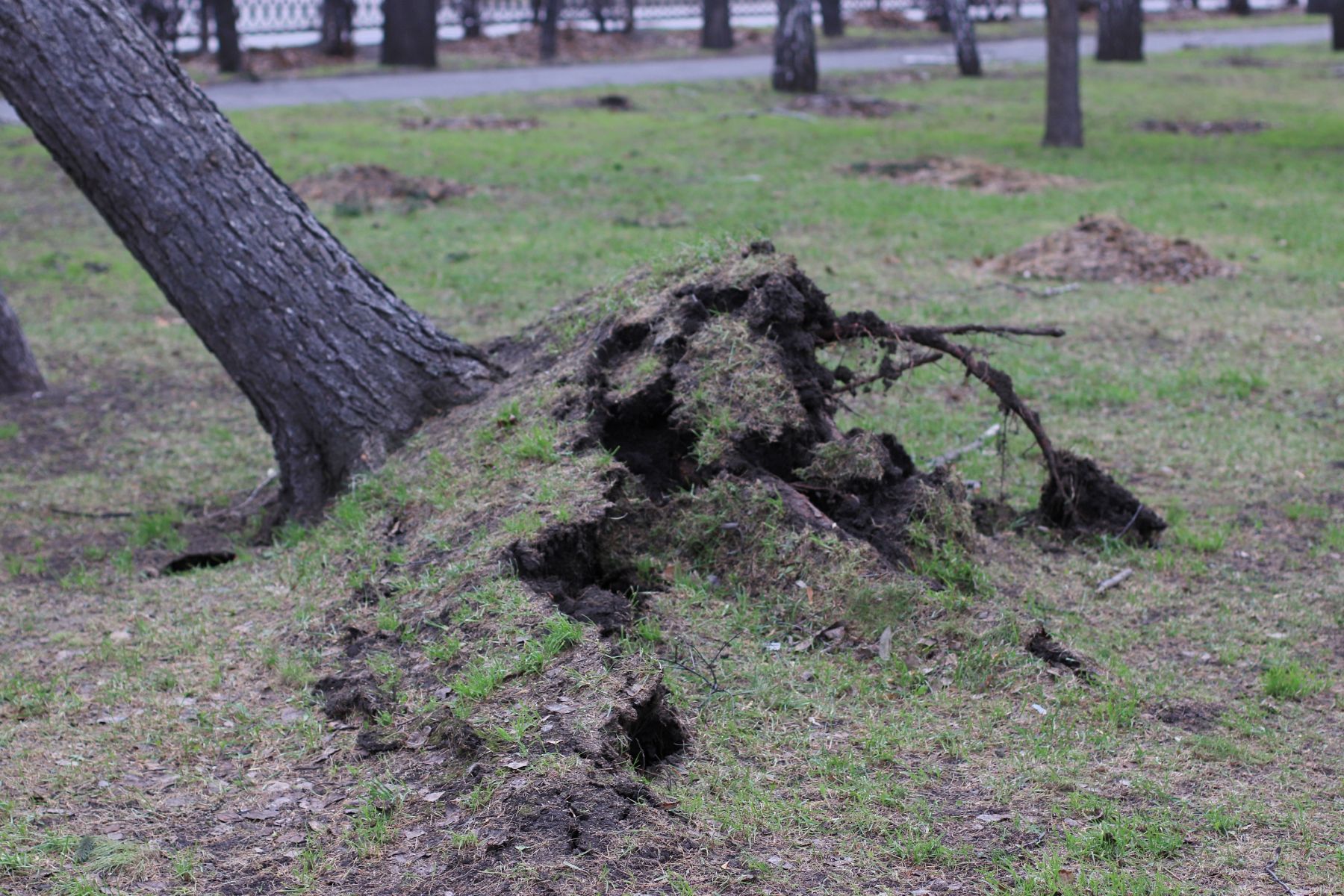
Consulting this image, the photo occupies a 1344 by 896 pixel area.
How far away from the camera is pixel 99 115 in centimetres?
562

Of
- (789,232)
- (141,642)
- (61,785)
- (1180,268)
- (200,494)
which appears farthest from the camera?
(789,232)

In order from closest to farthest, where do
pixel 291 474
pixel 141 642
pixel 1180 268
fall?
pixel 141 642, pixel 291 474, pixel 1180 268

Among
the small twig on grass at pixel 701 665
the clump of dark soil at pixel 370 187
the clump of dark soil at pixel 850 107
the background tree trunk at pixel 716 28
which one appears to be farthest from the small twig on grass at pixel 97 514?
the background tree trunk at pixel 716 28

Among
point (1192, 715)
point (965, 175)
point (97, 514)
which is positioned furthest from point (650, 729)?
point (965, 175)

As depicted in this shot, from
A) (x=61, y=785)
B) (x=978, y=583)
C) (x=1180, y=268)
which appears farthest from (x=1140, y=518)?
(x=1180, y=268)

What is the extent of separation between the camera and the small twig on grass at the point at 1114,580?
5266 millimetres

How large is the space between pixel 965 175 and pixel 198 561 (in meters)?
10.5

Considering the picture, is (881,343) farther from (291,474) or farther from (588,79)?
(588,79)

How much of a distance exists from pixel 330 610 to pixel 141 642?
67cm

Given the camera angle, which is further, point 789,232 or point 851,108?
point 851,108

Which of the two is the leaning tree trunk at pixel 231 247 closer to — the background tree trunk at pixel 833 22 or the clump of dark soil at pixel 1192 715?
the clump of dark soil at pixel 1192 715

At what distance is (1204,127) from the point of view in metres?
18.4

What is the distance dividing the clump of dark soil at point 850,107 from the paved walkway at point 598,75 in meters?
3.76

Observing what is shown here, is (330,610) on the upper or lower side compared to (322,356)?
lower
